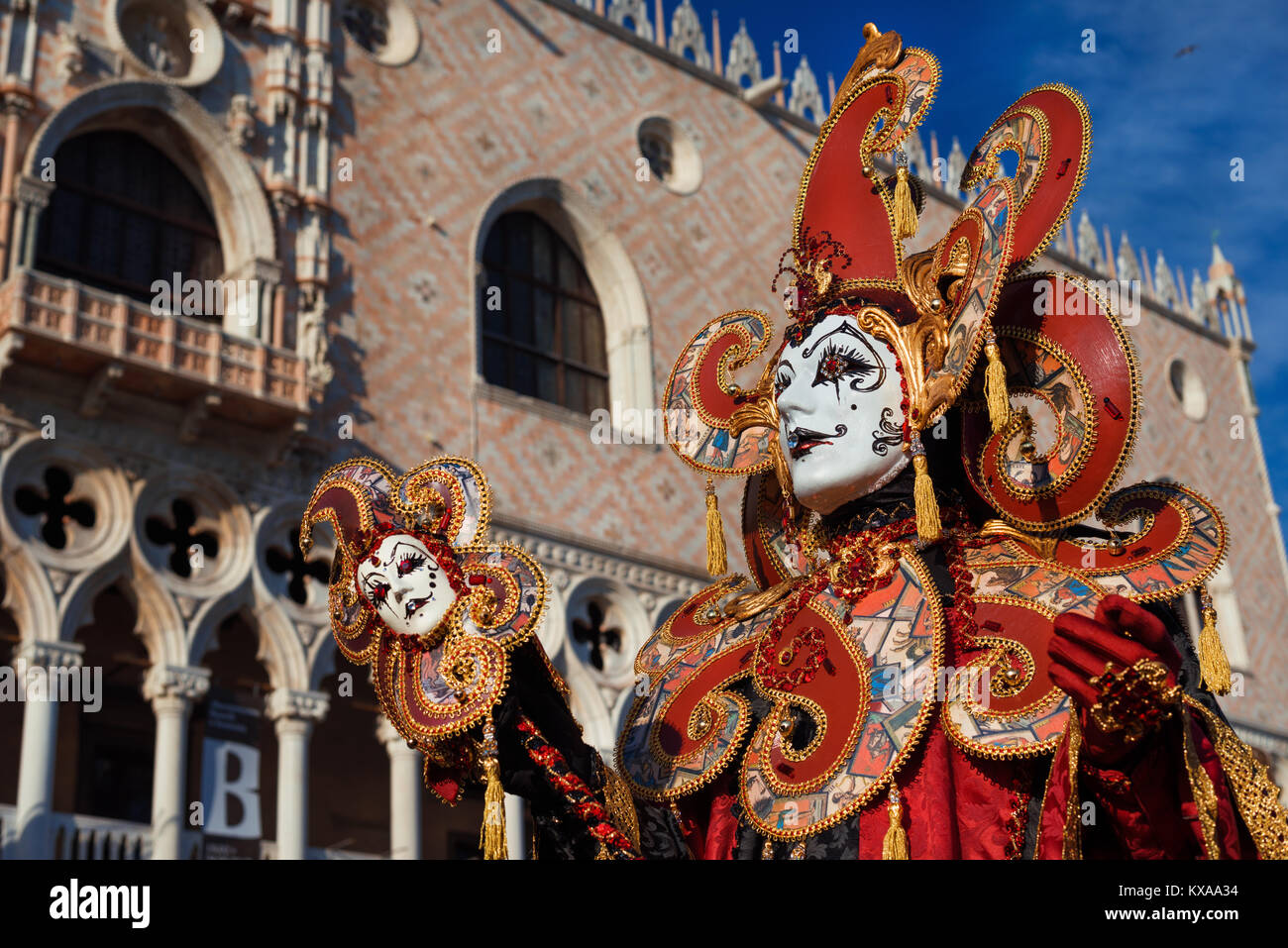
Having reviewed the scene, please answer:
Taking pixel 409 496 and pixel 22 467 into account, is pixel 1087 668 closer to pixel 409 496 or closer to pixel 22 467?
pixel 409 496

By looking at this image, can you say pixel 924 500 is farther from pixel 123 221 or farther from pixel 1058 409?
pixel 123 221

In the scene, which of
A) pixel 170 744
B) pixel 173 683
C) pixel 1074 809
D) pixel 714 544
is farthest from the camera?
pixel 173 683

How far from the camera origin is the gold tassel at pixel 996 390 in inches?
139

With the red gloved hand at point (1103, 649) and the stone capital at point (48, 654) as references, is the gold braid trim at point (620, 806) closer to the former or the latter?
the red gloved hand at point (1103, 649)

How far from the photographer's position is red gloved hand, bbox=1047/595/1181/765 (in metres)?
2.71

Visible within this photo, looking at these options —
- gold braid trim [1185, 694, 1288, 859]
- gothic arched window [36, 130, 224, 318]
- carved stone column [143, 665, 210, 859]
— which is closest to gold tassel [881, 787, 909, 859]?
gold braid trim [1185, 694, 1288, 859]

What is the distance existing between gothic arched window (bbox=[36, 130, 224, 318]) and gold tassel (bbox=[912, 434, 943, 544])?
26.1 feet

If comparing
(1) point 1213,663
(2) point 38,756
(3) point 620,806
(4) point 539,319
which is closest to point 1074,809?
(1) point 1213,663

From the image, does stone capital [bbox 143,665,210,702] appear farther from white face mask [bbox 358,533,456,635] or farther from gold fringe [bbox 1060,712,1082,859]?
gold fringe [bbox 1060,712,1082,859]

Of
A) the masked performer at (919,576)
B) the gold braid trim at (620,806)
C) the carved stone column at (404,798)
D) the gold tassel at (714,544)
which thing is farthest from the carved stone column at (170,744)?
the gold braid trim at (620,806)

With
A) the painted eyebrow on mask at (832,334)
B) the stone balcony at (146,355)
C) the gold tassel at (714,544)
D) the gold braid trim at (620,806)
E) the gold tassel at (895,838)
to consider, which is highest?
the stone balcony at (146,355)

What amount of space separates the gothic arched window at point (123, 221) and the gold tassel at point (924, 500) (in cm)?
796

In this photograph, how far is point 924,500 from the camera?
11.5 feet

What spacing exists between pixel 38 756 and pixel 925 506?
685cm
